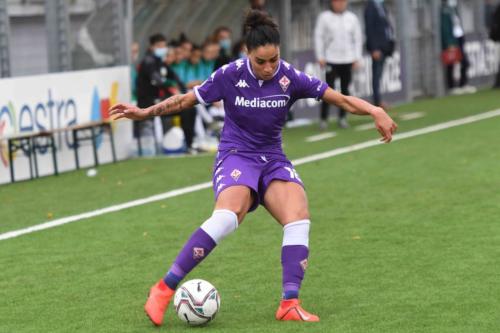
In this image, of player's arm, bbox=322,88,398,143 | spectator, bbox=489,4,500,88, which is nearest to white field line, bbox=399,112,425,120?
spectator, bbox=489,4,500,88

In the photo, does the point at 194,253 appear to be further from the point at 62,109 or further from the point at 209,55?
the point at 209,55

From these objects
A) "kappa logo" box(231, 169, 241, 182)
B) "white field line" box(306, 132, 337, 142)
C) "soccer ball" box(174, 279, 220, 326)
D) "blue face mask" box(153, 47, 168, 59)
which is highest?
"blue face mask" box(153, 47, 168, 59)

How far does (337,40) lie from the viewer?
65.7 feet

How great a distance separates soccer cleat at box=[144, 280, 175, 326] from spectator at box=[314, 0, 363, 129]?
12821mm

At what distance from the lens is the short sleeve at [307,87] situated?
7.63 metres

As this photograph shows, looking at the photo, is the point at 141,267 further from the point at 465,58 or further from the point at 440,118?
the point at 465,58

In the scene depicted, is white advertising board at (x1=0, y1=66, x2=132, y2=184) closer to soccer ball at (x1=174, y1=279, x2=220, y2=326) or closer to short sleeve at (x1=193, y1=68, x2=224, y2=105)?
short sleeve at (x1=193, y1=68, x2=224, y2=105)

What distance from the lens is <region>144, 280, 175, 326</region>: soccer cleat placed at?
7258mm

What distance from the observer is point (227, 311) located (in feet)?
25.3

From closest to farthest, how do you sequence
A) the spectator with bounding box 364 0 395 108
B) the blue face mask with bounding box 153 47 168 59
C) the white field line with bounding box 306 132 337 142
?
the blue face mask with bounding box 153 47 168 59 < the white field line with bounding box 306 132 337 142 < the spectator with bounding box 364 0 395 108

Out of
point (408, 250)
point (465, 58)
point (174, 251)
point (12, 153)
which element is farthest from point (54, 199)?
point (465, 58)

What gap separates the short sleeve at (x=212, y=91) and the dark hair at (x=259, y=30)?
1.18 ft

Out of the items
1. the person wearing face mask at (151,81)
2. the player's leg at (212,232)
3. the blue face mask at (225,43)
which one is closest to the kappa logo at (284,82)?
the player's leg at (212,232)

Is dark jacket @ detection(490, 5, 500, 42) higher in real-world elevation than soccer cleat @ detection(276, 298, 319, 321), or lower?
higher
